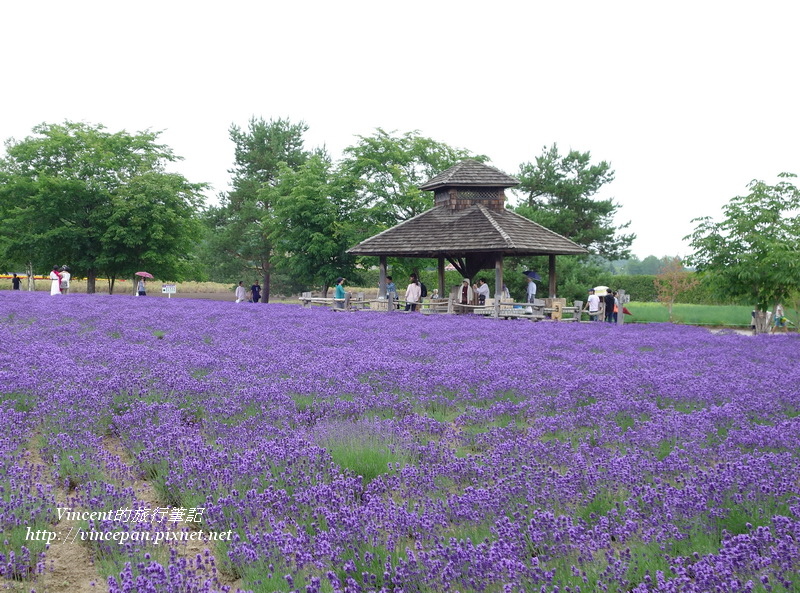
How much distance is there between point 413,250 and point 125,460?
20000 mm

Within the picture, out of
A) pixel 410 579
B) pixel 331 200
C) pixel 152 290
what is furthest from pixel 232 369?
pixel 152 290

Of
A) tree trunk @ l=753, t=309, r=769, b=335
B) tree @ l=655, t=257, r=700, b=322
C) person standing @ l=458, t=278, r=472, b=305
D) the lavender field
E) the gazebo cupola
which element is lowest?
the lavender field

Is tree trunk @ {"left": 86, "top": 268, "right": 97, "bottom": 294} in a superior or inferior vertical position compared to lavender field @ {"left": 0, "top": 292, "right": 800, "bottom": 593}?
superior

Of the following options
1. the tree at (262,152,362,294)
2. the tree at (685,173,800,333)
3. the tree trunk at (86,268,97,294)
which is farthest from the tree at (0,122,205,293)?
the tree at (685,173,800,333)

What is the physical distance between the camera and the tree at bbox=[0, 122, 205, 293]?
37.3 meters

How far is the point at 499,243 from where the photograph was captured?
23.4 metres

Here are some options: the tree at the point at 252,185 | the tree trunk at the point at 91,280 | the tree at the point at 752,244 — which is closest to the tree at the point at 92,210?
the tree trunk at the point at 91,280

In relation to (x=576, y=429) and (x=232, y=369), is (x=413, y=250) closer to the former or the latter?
(x=232, y=369)

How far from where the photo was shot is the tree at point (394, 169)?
3509 centimetres

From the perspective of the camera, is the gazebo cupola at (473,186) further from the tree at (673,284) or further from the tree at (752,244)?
the tree at (673,284)

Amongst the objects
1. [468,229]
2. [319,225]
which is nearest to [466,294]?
[468,229]

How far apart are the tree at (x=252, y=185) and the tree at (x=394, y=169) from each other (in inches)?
828

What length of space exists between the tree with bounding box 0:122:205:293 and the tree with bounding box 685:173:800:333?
27.3 m

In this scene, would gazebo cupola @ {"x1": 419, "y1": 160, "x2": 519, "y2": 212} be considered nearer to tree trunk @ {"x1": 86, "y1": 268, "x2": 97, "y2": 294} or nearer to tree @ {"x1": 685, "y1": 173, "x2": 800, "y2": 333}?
tree @ {"x1": 685, "y1": 173, "x2": 800, "y2": 333}
